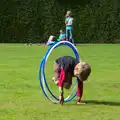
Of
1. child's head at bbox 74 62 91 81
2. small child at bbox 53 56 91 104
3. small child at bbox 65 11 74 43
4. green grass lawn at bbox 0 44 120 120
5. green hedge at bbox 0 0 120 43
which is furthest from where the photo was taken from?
green hedge at bbox 0 0 120 43

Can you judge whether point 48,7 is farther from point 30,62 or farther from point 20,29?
point 30,62

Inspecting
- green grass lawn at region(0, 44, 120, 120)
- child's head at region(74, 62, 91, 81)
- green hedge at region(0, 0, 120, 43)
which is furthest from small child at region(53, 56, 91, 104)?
green hedge at region(0, 0, 120, 43)

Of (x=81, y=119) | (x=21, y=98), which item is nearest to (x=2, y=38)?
(x=21, y=98)

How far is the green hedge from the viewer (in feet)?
99.9

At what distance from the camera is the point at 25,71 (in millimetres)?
13359

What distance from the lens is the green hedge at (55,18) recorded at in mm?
30438

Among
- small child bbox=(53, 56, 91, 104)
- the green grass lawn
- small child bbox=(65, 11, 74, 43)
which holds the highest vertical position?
small child bbox=(65, 11, 74, 43)

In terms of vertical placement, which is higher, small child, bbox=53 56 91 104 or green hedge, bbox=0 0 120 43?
green hedge, bbox=0 0 120 43

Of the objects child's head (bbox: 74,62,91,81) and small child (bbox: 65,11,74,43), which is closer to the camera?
child's head (bbox: 74,62,91,81)

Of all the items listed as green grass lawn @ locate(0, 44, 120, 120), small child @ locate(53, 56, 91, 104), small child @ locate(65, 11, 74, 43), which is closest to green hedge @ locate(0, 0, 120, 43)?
small child @ locate(65, 11, 74, 43)

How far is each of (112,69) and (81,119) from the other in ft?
23.2

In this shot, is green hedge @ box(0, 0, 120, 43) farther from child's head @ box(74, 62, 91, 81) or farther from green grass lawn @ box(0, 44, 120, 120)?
child's head @ box(74, 62, 91, 81)

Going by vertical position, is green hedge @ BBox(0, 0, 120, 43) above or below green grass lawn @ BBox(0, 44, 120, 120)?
above

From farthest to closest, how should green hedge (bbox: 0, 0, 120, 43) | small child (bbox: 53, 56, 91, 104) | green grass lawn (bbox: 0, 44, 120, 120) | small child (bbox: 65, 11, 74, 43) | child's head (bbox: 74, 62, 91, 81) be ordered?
green hedge (bbox: 0, 0, 120, 43), small child (bbox: 65, 11, 74, 43), small child (bbox: 53, 56, 91, 104), child's head (bbox: 74, 62, 91, 81), green grass lawn (bbox: 0, 44, 120, 120)
